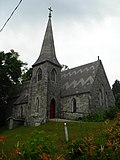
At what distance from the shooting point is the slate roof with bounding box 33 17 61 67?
32.9 meters

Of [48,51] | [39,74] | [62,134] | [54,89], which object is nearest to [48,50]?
[48,51]

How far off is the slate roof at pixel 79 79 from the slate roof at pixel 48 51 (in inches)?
138

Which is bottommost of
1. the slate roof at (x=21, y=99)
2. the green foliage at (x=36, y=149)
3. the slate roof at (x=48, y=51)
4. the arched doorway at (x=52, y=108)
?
the green foliage at (x=36, y=149)

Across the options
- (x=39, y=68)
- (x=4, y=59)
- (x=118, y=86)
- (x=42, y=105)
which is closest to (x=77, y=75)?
(x=39, y=68)

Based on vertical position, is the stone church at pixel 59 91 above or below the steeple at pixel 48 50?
below

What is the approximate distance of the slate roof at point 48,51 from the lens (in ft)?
108

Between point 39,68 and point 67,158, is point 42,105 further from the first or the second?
point 67,158

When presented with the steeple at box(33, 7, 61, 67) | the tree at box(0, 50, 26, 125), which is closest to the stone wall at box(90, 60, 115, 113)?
the steeple at box(33, 7, 61, 67)

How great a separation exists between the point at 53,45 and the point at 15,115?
1318 centimetres

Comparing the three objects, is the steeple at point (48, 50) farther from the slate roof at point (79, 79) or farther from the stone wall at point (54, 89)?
the slate roof at point (79, 79)

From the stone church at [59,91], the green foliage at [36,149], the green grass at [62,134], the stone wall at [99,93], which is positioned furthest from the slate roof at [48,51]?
the green foliage at [36,149]

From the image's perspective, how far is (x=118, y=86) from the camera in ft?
190

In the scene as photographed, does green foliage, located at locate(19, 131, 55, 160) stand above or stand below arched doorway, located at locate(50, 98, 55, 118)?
below

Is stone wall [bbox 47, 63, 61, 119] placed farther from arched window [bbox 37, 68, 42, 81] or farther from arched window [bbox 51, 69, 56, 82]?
arched window [bbox 37, 68, 42, 81]
